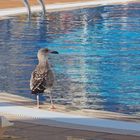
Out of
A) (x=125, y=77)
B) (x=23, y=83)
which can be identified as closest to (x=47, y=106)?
(x=23, y=83)

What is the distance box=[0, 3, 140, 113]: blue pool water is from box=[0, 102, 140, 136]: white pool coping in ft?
5.55

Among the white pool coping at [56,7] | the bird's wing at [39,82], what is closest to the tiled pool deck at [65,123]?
the bird's wing at [39,82]

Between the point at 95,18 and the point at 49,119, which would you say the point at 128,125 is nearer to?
the point at 49,119

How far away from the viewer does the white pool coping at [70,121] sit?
8567 millimetres

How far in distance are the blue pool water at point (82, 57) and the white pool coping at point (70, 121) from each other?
1.69 metres

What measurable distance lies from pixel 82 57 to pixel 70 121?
8621 millimetres

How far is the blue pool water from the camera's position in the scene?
12594mm

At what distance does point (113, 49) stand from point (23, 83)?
612cm

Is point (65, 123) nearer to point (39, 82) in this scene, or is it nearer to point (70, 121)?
point (70, 121)

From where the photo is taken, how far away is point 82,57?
17.7 m

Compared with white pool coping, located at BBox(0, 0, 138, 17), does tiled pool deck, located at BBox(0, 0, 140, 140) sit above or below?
below

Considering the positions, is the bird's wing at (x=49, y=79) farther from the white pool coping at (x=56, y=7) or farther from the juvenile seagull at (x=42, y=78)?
the white pool coping at (x=56, y=7)

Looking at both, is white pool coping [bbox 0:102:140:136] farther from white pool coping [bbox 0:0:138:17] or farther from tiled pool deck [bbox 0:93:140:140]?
white pool coping [bbox 0:0:138:17]

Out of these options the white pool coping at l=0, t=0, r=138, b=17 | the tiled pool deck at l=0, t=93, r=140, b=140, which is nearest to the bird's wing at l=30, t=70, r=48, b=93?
the tiled pool deck at l=0, t=93, r=140, b=140
